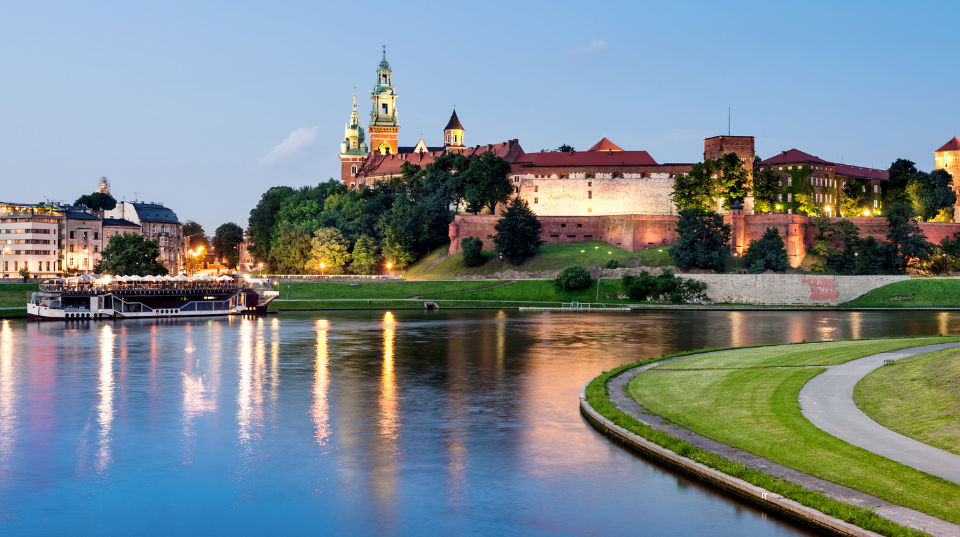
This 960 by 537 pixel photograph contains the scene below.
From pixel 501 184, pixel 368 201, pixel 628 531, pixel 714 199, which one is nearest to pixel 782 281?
pixel 714 199

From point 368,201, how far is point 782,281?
56113 mm

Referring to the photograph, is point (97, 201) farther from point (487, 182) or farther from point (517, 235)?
point (517, 235)

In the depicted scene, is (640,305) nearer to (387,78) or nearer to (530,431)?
(530,431)

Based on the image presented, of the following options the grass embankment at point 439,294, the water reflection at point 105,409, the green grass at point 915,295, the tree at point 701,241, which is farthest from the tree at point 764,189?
the water reflection at point 105,409

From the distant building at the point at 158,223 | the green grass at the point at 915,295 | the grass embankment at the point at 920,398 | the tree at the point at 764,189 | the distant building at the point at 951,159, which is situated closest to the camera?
the grass embankment at the point at 920,398

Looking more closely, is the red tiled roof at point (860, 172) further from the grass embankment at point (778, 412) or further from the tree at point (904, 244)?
the grass embankment at point (778, 412)

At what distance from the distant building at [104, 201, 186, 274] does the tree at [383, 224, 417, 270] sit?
36067mm

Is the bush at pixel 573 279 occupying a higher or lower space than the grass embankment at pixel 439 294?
higher

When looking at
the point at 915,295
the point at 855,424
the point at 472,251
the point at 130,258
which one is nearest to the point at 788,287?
the point at 915,295

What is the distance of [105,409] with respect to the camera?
2527 cm

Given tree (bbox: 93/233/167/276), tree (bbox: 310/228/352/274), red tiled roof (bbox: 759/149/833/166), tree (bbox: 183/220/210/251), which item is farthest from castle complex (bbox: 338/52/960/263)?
tree (bbox: 183/220/210/251)

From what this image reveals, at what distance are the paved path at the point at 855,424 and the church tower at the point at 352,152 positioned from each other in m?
130

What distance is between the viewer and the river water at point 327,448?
14781 millimetres

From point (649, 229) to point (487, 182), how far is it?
21615mm
